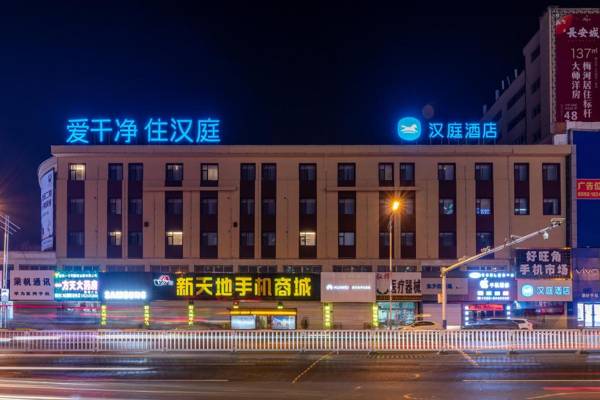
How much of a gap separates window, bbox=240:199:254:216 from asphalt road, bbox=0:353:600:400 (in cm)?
2660

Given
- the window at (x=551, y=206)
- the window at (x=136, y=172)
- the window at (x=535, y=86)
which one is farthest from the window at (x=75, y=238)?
the window at (x=535, y=86)

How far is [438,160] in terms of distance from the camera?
60.9 m

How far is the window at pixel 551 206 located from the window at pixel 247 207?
2208 cm

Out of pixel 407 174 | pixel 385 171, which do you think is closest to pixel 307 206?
pixel 385 171

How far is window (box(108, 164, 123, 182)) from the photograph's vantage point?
2402 inches

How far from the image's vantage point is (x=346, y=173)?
61094 millimetres

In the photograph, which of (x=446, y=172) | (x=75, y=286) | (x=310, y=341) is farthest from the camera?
(x=446, y=172)

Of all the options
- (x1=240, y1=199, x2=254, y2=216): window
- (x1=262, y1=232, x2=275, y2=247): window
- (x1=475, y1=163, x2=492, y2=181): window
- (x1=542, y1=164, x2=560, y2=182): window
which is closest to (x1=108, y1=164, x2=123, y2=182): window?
(x1=240, y1=199, x2=254, y2=216): window

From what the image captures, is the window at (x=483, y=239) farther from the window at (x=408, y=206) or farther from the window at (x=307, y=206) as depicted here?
the window at (x=307, y=206)

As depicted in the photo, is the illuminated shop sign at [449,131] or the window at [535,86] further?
the window at [535,86]

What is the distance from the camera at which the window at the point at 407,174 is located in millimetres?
60844

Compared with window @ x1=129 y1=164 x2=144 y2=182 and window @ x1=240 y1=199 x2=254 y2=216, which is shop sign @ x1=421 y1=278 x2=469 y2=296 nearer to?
window @ x1=240 y1=199 x2=254 y2=216

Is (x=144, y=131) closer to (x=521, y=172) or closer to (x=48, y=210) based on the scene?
(x=48, y=210)

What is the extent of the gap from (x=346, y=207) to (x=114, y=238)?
57.8ft
